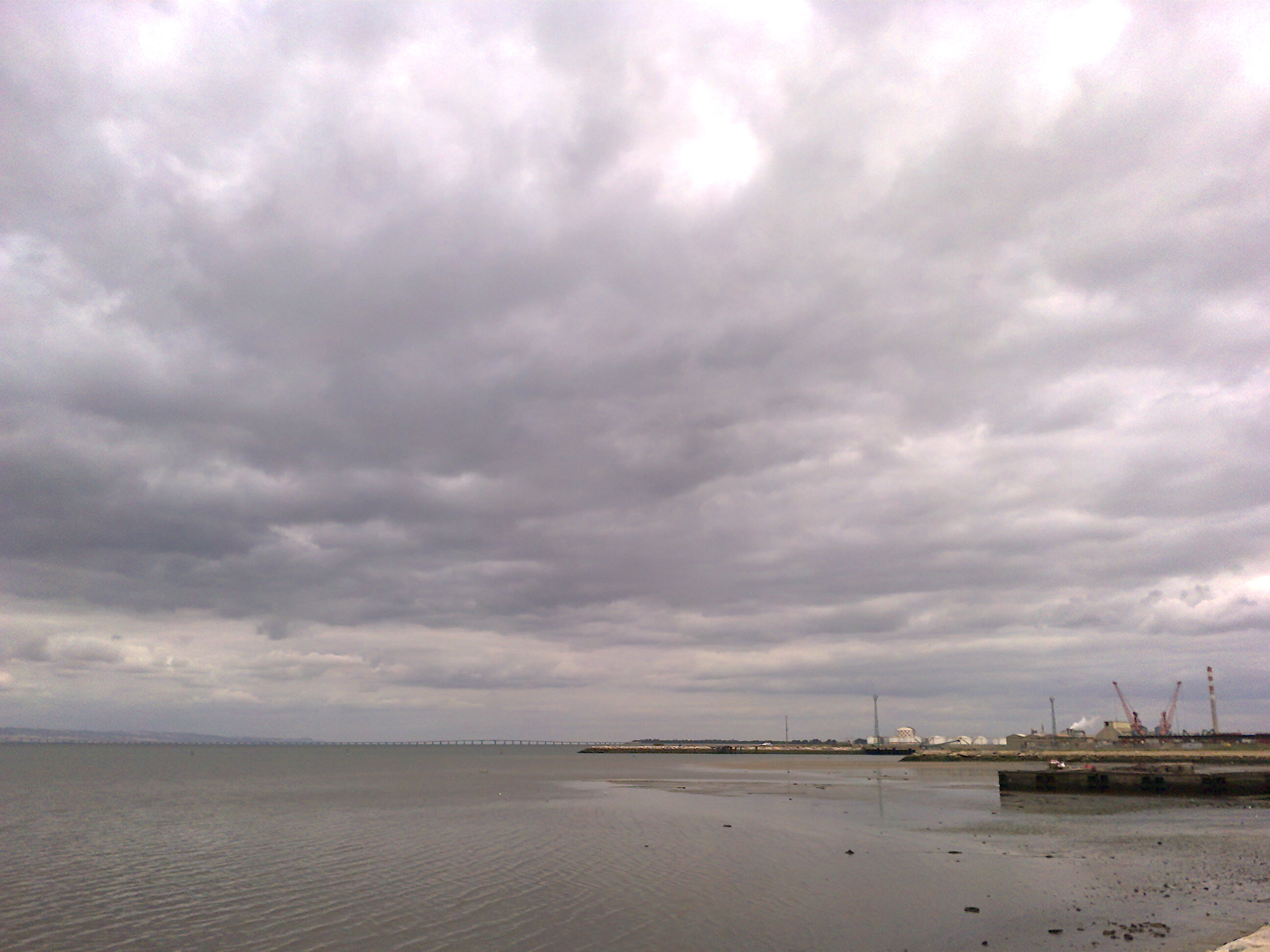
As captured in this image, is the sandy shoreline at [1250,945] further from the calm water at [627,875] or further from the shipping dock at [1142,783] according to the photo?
the shipping dock at [1142,783]

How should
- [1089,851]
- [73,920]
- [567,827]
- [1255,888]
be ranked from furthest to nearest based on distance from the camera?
[567,827] < [1089,851] < [1255,888] < [73,920]

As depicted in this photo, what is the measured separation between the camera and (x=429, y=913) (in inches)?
1152

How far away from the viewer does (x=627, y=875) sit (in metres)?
36.9

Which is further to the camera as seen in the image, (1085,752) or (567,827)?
(1085,752)

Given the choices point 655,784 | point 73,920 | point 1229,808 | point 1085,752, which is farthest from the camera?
point 1085,752

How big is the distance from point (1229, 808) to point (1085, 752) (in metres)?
112

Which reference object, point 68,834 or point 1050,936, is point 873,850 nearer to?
point 1050,936

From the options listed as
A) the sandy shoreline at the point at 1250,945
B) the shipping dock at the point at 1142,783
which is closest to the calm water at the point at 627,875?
the sandy shoreline at the point at 1250,945

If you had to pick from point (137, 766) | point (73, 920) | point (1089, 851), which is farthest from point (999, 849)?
point (137, 766)

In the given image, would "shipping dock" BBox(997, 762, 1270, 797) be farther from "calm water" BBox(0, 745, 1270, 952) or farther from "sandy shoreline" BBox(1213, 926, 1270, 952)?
"sandy shoreline" BBox(1213, 926, 1270, 952)

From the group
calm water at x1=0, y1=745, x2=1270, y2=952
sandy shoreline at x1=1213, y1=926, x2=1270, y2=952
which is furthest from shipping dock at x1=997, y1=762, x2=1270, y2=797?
sandy shoreline at x1=1213, y1=926, x2=1270, y2=952

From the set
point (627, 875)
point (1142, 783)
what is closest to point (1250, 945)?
point (627, 875)

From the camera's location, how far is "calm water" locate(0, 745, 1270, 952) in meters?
26.1

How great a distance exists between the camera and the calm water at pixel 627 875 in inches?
1027
